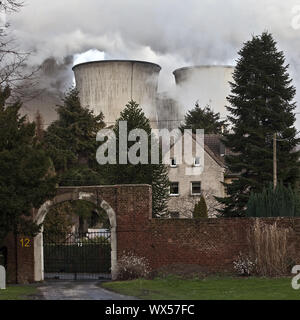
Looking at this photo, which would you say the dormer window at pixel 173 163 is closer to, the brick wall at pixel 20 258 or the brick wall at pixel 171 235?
the brick wall at pixel 171 235

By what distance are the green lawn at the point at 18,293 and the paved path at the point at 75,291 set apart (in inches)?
13.4

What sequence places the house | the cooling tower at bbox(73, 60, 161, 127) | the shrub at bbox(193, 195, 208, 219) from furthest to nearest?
the cooling tower at bbox(73, 60, 161, 127) < the house < the shrub at bbox(193, 195, 208, 219)

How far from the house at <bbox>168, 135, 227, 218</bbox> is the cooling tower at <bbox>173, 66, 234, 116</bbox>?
429 inches

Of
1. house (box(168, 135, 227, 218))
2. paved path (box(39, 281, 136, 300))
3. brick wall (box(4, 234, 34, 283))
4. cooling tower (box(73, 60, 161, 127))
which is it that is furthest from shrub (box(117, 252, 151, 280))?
cooling tower (box(73, 60, 161, 127))

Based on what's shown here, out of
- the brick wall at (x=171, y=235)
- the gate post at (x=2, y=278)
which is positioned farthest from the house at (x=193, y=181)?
the gate post at (x=2, y=278)

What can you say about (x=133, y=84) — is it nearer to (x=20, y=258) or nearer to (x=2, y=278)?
(x=20, y=258)

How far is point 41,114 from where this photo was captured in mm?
66688

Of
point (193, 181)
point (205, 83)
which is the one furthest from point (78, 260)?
point (205, 83)

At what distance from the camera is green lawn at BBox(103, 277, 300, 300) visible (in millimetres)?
16859

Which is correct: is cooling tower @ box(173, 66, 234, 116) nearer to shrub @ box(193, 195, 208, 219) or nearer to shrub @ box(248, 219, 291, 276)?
shrub @ box(193, 195, 208, 219)

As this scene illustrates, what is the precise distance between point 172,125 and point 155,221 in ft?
158

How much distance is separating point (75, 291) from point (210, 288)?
4.10 metres

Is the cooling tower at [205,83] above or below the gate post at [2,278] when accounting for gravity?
above

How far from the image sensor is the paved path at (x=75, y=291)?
1838 centimetres
